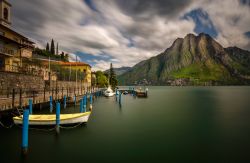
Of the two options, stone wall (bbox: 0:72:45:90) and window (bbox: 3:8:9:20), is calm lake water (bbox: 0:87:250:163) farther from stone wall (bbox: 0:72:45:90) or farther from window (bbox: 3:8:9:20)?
window (bbox: 3:8:9:20)

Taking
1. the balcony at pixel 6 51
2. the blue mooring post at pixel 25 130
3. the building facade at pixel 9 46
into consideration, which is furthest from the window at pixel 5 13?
the blue mooring post at pixel 25 130

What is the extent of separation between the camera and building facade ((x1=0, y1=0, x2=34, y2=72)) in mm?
41378

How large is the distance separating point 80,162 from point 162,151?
24.6 ft

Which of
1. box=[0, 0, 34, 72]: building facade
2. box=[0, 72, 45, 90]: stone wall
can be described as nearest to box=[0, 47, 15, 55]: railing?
box=[0, 0, 34, 72]: building facade

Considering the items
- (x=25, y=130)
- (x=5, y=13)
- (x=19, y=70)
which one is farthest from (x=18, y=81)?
(x=5, y=13)

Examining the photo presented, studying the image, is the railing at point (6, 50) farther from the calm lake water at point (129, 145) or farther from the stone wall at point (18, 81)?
the calm lake water at point (129, 145)

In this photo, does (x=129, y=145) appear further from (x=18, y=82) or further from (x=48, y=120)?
(x=18, y=82)

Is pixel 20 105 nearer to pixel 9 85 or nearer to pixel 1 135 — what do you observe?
pixel 1 135

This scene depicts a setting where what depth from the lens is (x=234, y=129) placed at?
80.2 ft

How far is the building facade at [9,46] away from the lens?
136 feet

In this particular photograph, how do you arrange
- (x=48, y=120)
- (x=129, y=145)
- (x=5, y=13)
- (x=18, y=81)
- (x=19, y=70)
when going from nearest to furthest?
(x=129, y=145)
(x=48, y=120)
(x=18, y=81)
(x=19, y=70)
(x=5, y=13)

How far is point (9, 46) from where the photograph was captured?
45094mm

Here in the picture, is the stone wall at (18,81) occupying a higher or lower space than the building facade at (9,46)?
lower

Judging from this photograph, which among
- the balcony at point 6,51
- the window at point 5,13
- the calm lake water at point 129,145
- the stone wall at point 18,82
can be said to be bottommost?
the calm lake water at point 129,145
